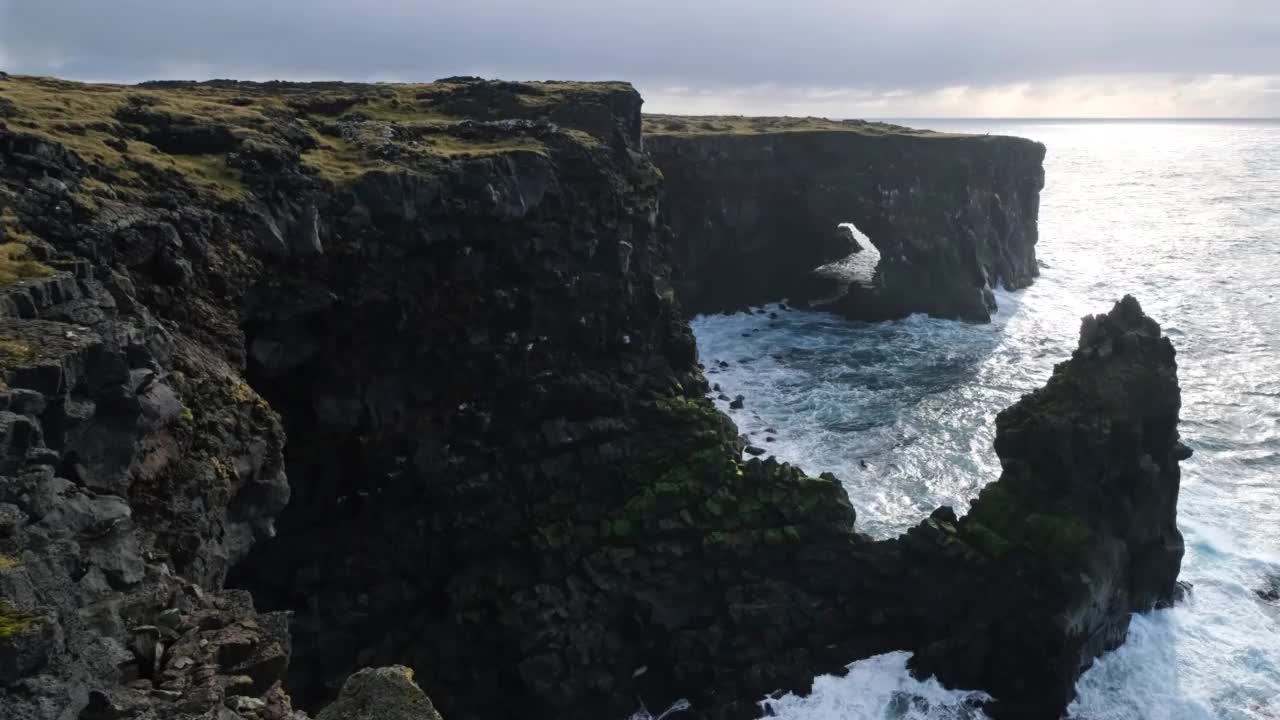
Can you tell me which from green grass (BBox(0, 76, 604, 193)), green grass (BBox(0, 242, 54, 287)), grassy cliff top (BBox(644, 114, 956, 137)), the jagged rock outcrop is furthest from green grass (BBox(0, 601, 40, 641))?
grassy cliff top (BBox(644, 114, 956, 137))

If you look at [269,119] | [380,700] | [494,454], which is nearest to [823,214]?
[494,454]

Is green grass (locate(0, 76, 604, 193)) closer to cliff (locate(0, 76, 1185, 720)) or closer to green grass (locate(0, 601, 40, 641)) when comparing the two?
cliff (locate(0, 76, 1185, 720))

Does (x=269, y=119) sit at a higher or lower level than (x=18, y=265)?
higher

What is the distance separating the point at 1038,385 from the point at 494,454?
4513 cm

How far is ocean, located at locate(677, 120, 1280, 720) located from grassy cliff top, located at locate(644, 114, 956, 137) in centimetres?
1875

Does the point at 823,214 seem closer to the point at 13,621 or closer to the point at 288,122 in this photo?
the point at 288,122

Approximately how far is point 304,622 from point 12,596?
80.7ft

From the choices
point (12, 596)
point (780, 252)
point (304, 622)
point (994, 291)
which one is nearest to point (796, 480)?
point (304, 622)

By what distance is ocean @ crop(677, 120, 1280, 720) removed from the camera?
37094 millimetres

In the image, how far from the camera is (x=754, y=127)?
95125 mm

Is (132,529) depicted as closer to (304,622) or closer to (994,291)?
(304,622)

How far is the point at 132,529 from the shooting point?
18.5 m

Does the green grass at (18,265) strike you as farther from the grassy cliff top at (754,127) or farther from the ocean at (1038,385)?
the grassy cliff top at (754,127)

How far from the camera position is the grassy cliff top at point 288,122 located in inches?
1305
